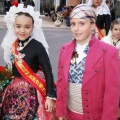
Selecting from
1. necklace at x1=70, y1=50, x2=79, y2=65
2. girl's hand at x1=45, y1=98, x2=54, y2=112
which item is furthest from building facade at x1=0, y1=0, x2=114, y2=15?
necklace at x1=70, y1=50, x2=79, y2=65

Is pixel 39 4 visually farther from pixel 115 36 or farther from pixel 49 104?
pixel 49 104

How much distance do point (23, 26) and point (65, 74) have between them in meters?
0.75

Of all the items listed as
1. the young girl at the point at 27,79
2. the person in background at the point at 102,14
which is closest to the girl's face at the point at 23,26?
the young girl at the point at 27,79

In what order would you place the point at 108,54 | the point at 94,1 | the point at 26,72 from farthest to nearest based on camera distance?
the point at 94,1, the point at 26,72, the point at 108,54

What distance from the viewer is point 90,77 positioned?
219 centimetres

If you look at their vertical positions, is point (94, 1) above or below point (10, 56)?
above

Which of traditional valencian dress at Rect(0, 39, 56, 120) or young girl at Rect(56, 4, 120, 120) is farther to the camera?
traditional valencian dress at Rect(0, 39, 56, 120)

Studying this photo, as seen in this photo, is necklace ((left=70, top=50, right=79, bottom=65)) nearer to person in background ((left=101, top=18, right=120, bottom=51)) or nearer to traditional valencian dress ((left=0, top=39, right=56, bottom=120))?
traditional valencian dress ((left=0, top=39, right=56, bottom=120))

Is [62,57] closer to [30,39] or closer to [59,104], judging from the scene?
[59,104]

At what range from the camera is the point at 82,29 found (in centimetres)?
→ 221

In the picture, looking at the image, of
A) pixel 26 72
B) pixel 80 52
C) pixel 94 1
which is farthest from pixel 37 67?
pixel 94 1

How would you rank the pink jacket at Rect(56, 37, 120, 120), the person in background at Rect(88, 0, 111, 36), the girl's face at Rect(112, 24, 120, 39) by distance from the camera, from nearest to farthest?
the pink jacket at Rect(56, 37, 120, 120) < the girl's face at Rect(112, 24, 120, 39) < the person in background at Rect(88, 0, 111, 36)

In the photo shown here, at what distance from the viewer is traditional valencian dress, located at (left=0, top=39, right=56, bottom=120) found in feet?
9.09

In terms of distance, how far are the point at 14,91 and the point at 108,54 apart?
1028 millimetres
